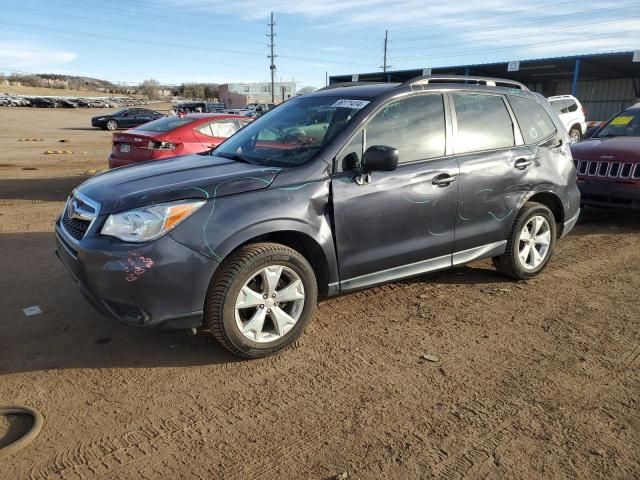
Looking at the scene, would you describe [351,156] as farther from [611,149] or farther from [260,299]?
[611,149]

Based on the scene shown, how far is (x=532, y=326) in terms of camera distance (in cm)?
414

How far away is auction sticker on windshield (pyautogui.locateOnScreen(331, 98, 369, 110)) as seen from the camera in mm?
4070

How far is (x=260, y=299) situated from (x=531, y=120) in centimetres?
335

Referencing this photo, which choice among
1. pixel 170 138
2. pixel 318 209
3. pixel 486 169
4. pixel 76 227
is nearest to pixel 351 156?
pixel 318 209

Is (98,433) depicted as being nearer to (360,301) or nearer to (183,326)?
(183,326)

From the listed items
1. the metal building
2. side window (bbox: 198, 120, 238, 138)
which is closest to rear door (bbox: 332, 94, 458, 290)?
side window (bbox: 198, 120, 238, 138)

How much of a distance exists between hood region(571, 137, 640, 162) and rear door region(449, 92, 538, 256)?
10.1ft

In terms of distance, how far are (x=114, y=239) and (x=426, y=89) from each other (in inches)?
108

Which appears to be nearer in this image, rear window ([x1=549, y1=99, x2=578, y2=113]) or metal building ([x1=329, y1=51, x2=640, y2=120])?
rear window ([x1=549, y1=99, x2=578, y2=113])

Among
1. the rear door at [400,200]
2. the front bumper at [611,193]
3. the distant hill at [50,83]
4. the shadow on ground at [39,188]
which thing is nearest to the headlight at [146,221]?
the rear door at [400,200]

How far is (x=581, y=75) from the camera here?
3167cm

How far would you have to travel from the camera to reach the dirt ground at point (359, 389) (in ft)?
8.53

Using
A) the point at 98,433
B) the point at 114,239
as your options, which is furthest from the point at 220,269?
the point at 98,433

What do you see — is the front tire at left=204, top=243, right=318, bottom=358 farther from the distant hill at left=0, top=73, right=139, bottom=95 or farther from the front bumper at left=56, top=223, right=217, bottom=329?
the distant hill at left=0, top=73, right=139, bottom=95
